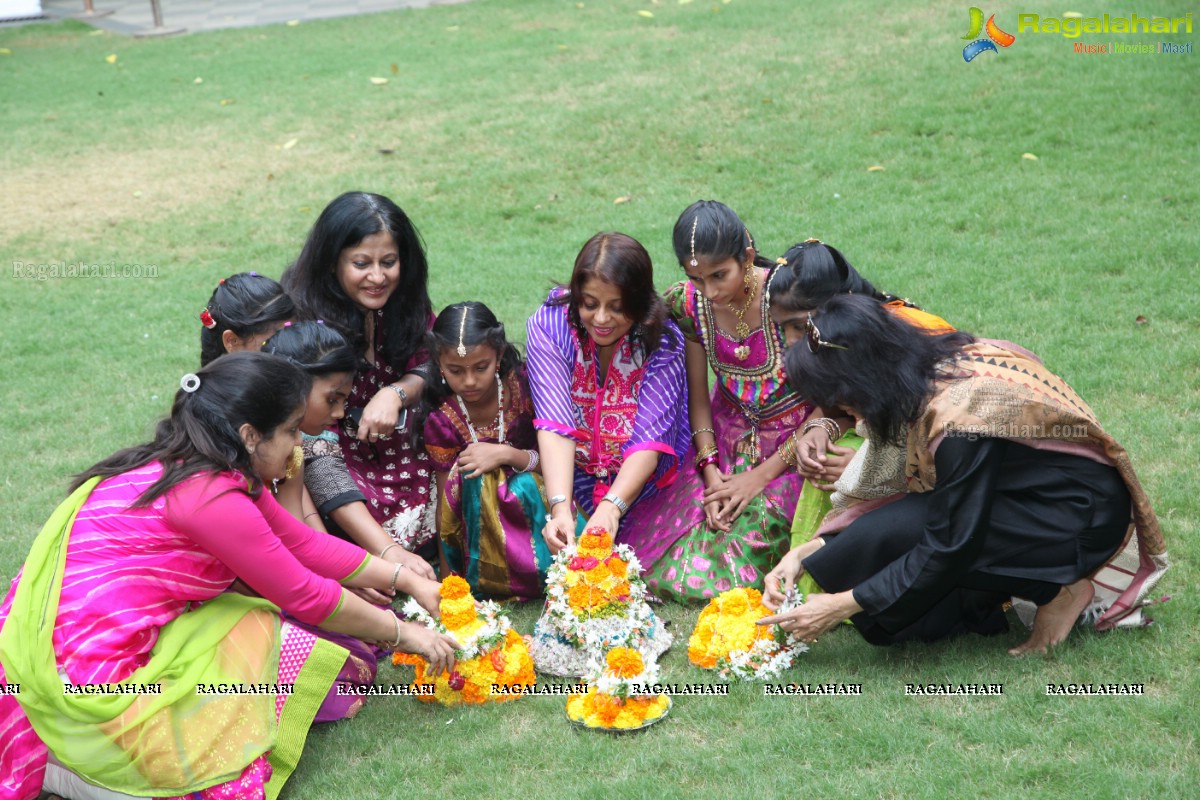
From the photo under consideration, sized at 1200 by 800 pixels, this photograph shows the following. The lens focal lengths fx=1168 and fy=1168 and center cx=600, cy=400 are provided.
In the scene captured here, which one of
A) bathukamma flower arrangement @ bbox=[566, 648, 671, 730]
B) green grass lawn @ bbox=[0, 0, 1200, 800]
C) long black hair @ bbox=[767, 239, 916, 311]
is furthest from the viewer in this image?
long black hair @ bbox=[767, 239, 916, 311]

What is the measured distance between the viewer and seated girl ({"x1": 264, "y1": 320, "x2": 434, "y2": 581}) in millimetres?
4406

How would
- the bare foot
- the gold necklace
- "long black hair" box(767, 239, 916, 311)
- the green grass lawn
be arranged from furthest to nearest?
the gold necklace < "long black hair" box(767, 239, 916, 311) < the bare foot < the green grass lawn

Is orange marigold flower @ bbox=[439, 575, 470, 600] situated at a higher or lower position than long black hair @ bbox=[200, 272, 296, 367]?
lower

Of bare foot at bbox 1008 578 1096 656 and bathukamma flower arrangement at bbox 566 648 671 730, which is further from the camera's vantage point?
bare foot at bbox 1008 578 1096 656


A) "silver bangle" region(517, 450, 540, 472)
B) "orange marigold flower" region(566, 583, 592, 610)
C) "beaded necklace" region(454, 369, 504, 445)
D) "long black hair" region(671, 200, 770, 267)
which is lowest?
"orange marigold flower" region(566, 583, 592, 610)

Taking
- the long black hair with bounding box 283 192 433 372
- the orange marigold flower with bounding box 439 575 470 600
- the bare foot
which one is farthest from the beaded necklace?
the bare foot

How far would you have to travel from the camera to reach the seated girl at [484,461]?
4.69 meters

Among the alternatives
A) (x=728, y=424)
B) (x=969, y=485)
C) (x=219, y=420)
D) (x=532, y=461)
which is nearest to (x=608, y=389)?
(x=532, y=461)

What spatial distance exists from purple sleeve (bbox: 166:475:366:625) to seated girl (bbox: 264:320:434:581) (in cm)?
70

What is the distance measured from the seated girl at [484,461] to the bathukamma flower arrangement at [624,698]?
0.91 m

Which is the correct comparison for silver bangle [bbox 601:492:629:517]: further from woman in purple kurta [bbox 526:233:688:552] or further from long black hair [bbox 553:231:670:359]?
long black hair [bbox 553:231:670:359]

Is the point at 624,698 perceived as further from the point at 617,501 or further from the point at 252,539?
the point at 252,539

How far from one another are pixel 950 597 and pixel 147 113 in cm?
1116

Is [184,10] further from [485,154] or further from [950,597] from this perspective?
[950,597]
